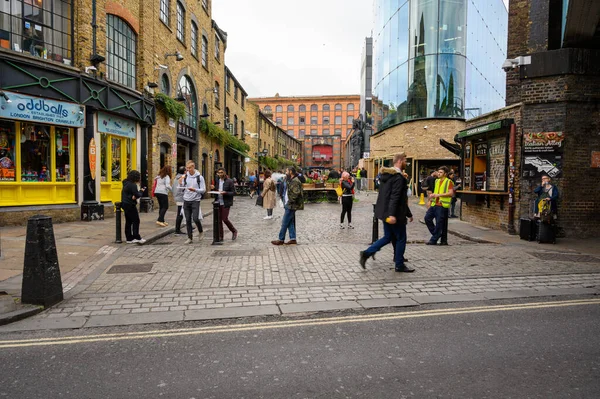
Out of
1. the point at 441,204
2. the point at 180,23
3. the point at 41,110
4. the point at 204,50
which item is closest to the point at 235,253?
the point at 441,204

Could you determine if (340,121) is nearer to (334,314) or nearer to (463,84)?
(463,84)

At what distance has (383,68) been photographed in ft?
112

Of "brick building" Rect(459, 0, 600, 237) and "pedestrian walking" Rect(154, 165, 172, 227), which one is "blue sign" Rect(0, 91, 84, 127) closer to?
"pedestrian walking" Rect(154, 165, 172, 227)

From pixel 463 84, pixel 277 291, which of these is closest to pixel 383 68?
pixel 463 84

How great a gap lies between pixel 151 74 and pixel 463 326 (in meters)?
15.6

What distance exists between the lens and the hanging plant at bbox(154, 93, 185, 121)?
A: 16.6 m

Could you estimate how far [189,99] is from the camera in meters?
21.5

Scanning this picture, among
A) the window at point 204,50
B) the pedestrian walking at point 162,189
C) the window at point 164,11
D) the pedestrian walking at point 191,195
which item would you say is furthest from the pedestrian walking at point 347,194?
the window at point 204,50

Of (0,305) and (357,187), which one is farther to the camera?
(357,187)

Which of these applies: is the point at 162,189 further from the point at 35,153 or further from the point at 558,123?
the point at 558,123

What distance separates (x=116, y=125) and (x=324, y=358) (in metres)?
13.0

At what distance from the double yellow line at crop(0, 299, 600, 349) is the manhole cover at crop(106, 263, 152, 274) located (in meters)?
2.70

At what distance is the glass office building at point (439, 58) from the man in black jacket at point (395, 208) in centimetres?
2175

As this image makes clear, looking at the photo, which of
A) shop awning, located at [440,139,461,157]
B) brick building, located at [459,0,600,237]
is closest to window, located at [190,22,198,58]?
shop awning, located at [440,139,461,157]
